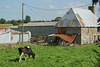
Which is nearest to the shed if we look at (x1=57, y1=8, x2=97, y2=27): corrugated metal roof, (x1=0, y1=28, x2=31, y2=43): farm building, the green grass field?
(x1=57, y1=8, x2=97, y2=27): corrugated metal roof

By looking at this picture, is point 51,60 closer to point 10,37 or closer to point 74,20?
point 74,20

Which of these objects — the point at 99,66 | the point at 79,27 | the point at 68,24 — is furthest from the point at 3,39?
the point at 99,66

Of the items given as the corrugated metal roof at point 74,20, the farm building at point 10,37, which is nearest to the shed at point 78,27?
the corrugated metal roof at point 74,20

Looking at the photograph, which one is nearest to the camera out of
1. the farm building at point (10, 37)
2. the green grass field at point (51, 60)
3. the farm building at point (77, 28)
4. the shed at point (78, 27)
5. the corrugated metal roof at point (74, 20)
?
the green grass field at point (51, 60)

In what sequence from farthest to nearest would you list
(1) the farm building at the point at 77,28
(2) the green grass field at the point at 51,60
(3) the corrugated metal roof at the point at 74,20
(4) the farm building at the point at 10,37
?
(4) the farm building at the point at 10,37 < (3) the corrugated metal roof at the point at 74,20 < (1) the farm building at the point at 77,28 < (2) the green grass field at the point at 51,60

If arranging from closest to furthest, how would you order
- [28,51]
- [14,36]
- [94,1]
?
[94,1] → [28,51] → [14,36]

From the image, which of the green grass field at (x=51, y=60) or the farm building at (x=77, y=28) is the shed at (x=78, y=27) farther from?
the green grass field at (x=51, y=60)

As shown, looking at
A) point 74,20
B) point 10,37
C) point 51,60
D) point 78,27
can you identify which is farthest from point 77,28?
point 51,60

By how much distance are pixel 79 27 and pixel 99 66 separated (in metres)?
18.8

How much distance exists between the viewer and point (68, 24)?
2916cm

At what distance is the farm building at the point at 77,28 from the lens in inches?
1083

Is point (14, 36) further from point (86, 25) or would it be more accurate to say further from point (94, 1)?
point (94, 1)

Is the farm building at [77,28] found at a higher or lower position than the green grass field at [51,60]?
higher

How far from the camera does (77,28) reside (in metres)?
27.8
